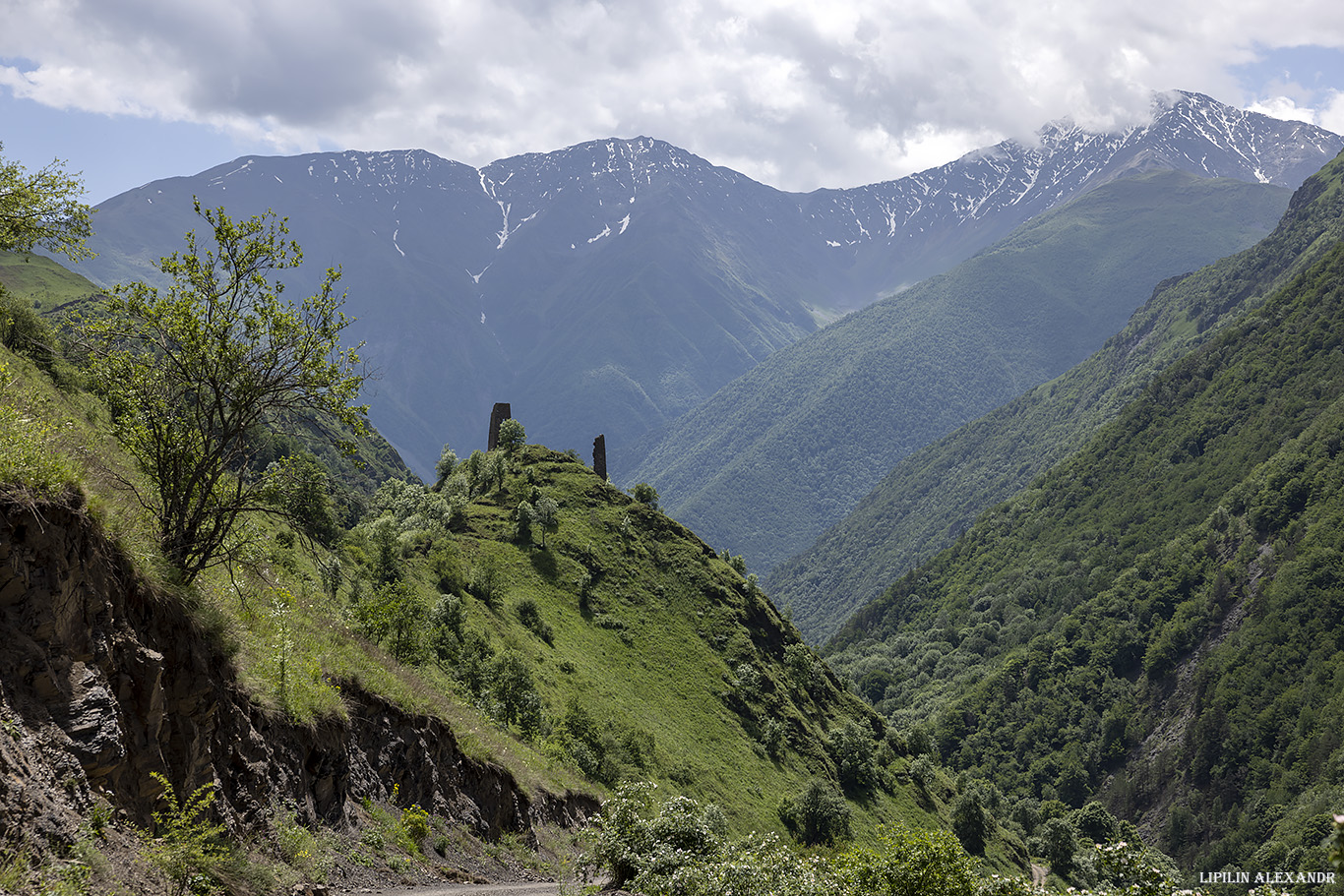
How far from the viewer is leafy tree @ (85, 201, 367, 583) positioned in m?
15.0

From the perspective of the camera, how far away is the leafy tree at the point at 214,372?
1498cm

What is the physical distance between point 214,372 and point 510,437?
82.5 m

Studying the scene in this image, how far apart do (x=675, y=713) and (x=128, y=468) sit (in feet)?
198

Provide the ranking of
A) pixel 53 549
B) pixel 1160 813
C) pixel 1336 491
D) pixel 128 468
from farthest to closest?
pixel 1336 491
pixel 1160 813
pixel 128 468
pixel 53 549

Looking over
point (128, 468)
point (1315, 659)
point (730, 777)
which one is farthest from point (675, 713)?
point (1315, 659)

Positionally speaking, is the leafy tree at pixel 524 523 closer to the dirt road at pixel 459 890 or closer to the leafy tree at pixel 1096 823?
the dirt road at pixel 459 890

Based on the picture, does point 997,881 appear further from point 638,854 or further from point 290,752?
point 290,752

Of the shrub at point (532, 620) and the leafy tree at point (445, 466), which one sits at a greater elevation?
the leafy tree at point (445, 466)

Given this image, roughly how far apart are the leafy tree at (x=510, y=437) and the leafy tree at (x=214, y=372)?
8020cm

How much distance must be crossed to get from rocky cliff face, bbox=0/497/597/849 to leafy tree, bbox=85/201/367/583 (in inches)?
66.0

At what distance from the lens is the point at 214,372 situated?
600 inches

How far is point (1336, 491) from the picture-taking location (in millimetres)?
182375

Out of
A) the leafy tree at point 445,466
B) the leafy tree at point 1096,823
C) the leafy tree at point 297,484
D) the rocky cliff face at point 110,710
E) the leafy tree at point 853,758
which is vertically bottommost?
the leafy tree at point 1096,823

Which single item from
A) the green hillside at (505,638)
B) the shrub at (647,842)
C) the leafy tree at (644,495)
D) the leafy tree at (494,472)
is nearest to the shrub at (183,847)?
the green hillside at (505,638)
